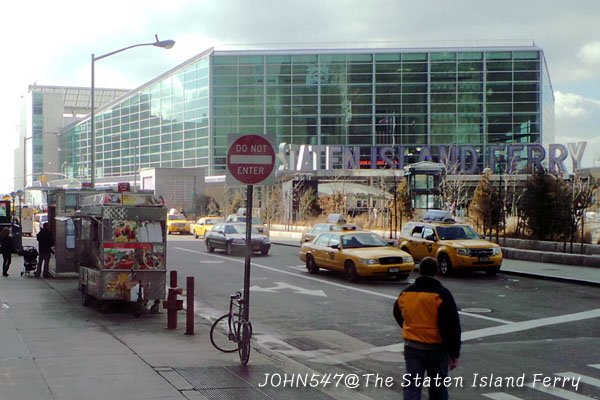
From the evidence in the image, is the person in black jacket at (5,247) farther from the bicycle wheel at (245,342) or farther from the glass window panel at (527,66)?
the glass window panel at (527,66)

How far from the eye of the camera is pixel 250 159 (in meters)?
9.45

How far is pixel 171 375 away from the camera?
26.9 feet

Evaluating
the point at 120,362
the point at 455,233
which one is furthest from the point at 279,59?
the point at 120,362

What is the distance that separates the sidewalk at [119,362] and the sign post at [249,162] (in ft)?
3.43

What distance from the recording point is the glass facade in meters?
70.9

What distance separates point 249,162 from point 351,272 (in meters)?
11.4

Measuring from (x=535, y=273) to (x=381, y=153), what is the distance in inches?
1953

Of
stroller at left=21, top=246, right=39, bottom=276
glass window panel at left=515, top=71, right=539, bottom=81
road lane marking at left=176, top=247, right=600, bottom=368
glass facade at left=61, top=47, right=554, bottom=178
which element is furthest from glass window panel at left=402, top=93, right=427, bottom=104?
road lane marking at left=176, top=247, right=600, bottom=368

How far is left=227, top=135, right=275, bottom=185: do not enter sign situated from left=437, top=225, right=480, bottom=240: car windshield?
14140 mm

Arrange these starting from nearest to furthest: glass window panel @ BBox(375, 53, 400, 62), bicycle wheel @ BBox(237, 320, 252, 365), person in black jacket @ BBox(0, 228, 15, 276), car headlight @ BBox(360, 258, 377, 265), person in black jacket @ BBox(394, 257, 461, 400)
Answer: person in black jacket @ BBox(394, 257, 461, 400), bicycle wheel @ BBox(237, 320, 252, 365), car headlight @ BBox(360, 258, 377, 265), person in black jacket @ BBox(0, 228, 15, 276), glass window panel @ BBox(375, 53, 400, 62)

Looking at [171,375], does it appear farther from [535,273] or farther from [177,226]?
[177,226]

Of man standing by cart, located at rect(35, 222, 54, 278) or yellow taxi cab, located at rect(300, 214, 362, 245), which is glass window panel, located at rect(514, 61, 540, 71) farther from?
man standing by cart, located at rect(35, 222, 54, 278)

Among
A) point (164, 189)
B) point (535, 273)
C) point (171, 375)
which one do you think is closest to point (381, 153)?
point (164, 189)

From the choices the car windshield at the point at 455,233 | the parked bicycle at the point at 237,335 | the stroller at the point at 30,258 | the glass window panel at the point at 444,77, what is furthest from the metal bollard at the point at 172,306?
the glass window panel at the point at 444,77
